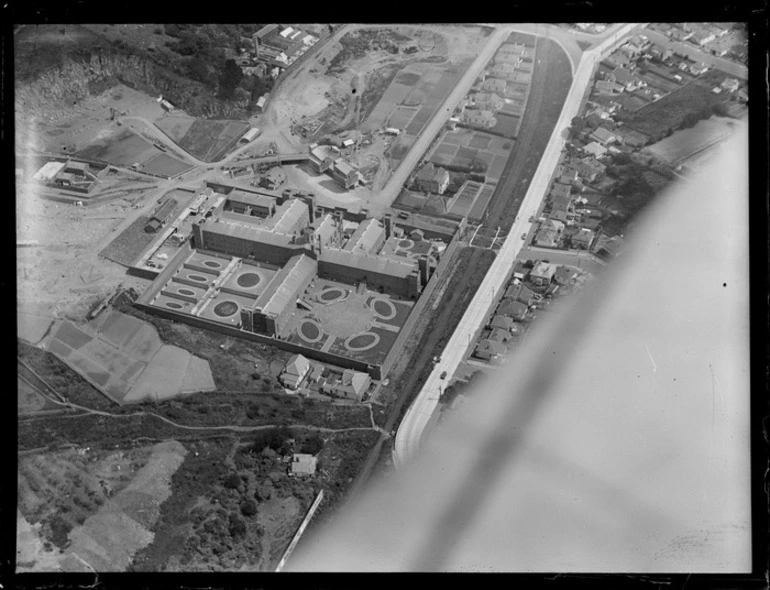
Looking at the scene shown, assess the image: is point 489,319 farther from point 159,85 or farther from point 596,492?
point 159,85

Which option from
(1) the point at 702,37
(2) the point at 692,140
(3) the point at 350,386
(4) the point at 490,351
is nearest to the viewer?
(3) the point at 350,386

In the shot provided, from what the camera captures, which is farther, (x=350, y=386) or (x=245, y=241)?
(x=245, y=241)

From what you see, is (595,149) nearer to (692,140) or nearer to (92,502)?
(692,140)

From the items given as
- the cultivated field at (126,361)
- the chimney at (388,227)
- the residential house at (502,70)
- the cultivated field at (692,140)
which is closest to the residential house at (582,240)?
the cultivated field at (692,140)

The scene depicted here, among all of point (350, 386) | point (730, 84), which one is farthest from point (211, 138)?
point (730, 84)

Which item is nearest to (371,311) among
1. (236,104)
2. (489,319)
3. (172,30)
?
(489,319)

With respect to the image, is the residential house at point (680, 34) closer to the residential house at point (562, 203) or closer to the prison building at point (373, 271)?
the residential house at point (562, 203)

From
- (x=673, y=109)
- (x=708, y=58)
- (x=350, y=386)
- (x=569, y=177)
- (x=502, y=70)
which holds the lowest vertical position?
(x=350, y=386)
